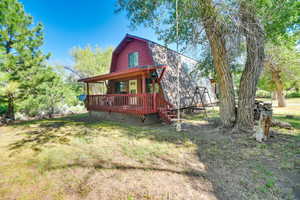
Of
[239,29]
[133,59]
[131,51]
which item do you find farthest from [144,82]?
[131,51]

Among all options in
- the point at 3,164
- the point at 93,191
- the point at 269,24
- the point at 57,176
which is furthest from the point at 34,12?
the point at 269,24

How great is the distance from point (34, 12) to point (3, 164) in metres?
10.3

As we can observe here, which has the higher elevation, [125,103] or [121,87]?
[121,87]

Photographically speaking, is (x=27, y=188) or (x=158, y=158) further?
(x=158, y=158)

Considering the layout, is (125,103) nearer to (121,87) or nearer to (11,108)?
(121,87)

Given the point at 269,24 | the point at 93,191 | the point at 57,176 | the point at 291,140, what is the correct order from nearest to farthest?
the point at 93,191 < the point at 57,176 < the point at 291,140 < the point at 269,24

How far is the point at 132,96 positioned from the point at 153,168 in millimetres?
4925

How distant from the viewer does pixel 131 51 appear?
35.6ft

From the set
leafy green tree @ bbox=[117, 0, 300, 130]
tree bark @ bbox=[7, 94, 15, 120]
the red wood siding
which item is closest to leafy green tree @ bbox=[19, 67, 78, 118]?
tree bark @ bbox=[7, 94, 15, 120]

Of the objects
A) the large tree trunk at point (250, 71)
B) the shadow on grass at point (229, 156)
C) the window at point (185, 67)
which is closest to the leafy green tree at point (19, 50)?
the shadow on grass at point (229, 156)

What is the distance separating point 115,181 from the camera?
7.90ft

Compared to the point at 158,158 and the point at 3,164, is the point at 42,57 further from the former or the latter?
the point at 158,158

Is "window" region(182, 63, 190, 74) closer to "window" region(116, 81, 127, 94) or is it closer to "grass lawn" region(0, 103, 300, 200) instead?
"window" region(116, 81, 127, 94)

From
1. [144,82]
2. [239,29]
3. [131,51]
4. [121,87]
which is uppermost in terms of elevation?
[131,51]
